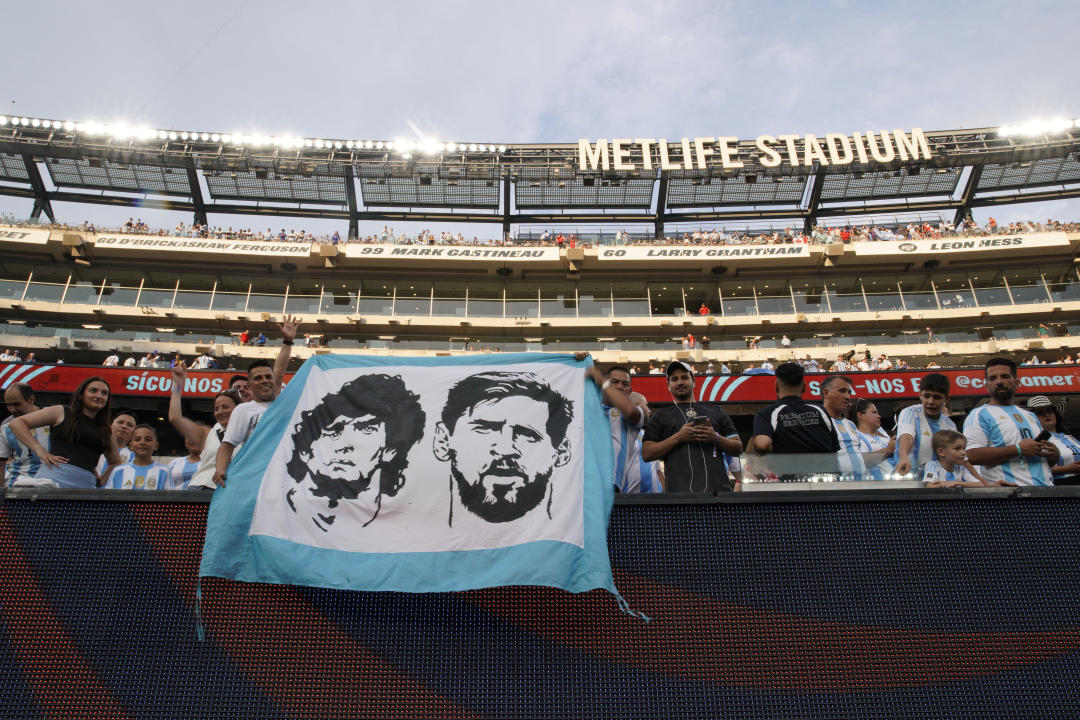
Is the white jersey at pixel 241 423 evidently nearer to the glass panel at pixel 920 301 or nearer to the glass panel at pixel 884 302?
the glass panel at pixel 884 302

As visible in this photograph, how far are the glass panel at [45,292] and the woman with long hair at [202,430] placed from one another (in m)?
27.4

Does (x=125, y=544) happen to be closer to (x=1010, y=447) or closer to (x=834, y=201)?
(x=1010, y=447)

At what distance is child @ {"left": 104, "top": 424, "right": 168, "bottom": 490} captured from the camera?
496 cm

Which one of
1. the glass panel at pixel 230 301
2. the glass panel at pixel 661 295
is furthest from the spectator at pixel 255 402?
the glass panel at pixel 661 295

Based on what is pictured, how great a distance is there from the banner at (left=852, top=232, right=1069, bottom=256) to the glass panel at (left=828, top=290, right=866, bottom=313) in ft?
6.70

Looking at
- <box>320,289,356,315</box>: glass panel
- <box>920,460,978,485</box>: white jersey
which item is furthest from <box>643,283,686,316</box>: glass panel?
<box>920,460,978,485</box>: white jersey

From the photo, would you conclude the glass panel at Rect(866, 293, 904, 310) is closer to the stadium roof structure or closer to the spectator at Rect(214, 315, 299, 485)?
the stadium roof structure

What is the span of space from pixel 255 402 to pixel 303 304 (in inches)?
999

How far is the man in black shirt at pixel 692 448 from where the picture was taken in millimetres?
3688

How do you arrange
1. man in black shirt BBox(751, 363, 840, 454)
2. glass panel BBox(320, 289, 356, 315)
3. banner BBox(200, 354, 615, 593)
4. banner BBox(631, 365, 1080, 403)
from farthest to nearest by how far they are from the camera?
glass panel BBox(320, 289, 356, 315), banner BBox(631, 365, 1080, 403), man in black shirt BBox(751, 363, 840, 454), banner BBox(200, 354, 615, 593)

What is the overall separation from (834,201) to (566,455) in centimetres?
3448

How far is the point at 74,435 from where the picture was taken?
4.00 metres

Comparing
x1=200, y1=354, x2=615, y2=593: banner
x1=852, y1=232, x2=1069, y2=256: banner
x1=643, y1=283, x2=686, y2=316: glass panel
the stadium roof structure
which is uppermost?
the stadium roof structure

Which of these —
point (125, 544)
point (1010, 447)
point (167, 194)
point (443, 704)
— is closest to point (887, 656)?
point (443, 704)
